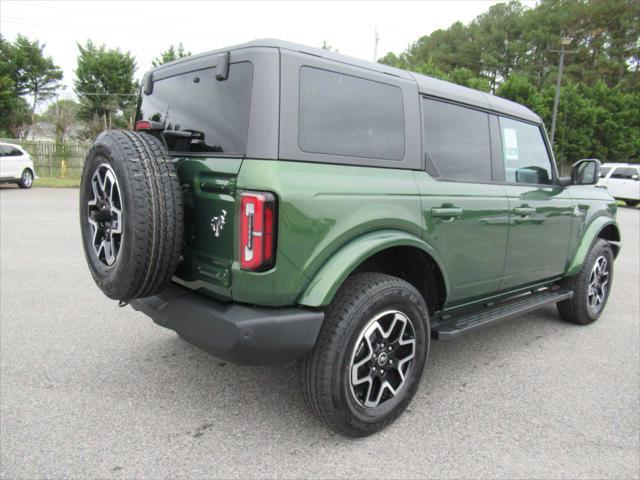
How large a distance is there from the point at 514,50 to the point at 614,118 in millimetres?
16853

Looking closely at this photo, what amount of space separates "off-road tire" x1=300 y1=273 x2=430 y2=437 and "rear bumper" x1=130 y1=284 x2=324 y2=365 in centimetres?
12

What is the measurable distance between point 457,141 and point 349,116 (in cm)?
99

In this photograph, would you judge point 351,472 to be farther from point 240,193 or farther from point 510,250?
point 510,250

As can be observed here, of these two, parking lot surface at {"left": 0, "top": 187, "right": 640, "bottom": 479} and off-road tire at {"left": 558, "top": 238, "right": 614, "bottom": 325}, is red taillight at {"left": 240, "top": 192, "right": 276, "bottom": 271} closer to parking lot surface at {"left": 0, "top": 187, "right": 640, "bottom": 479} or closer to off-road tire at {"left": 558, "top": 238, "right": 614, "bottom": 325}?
parking lot surface at {"left": 0, "top": 187, "right": 640, "bottom": 479}

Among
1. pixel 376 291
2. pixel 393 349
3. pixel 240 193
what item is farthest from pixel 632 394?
pixel 240 193

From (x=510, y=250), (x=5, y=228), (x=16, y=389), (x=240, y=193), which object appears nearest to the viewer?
(x=240, y=193)

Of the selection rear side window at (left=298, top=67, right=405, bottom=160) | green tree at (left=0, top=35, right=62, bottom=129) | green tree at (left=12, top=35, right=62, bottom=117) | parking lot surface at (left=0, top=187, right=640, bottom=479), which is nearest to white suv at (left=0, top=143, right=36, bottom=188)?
parking lot surface at (left=0, top=187, right=640, bottom=479)

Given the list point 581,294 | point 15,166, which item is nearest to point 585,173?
point 581,294

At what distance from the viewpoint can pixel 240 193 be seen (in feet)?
6.81

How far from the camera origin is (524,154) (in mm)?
3682

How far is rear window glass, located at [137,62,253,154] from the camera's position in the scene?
7.22 ft

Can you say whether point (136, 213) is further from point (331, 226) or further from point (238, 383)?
point (238, 383)

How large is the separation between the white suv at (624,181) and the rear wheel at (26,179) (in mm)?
22340

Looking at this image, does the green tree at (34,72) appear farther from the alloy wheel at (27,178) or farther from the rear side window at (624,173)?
the rear side window at (624,173)
